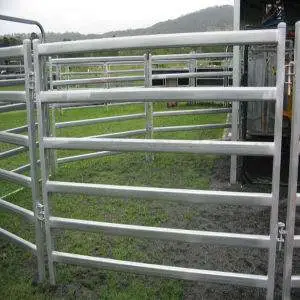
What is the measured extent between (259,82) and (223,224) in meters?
3.46

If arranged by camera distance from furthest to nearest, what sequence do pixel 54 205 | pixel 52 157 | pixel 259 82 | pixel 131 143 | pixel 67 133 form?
pixel 67 133, pixel 259 82, pixel 52 157, pixel 54 205, pixel 131 143

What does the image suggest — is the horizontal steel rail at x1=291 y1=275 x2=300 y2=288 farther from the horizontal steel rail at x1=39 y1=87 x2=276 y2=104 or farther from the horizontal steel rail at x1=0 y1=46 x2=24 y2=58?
the horizontal steel rail at x1=0 y1=46 x2=24 y2=58

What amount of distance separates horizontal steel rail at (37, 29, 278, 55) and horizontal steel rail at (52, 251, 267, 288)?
1.35 m

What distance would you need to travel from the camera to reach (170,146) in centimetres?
267

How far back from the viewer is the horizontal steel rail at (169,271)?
8.78ft

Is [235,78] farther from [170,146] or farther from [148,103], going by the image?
[170,146]

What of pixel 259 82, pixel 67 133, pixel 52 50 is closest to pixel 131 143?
pixel 52 50

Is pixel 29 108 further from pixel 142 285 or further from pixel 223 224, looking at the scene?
pixel 223 224

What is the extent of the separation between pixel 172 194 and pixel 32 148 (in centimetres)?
106

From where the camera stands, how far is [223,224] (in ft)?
13.8

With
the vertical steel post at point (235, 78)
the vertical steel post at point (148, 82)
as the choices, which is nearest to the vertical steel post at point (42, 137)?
the vertical steel post at point (235, 78)

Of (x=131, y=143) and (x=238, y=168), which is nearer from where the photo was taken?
(x=131, y=143)

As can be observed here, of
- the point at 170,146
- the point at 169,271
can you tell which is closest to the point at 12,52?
the point at 170,146

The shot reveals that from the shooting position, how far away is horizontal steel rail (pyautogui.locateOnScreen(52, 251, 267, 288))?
8.78 feet
